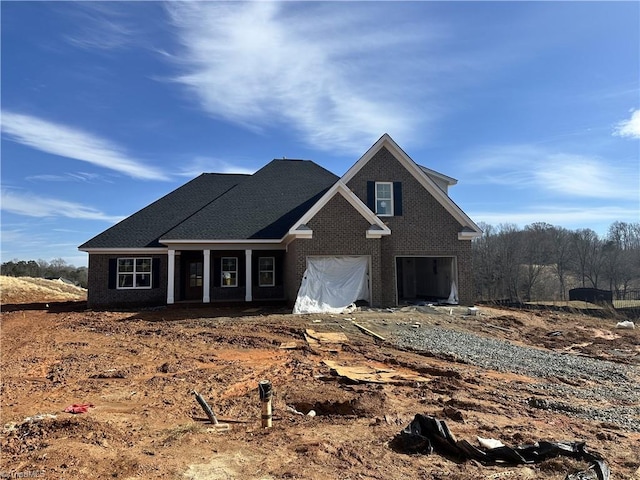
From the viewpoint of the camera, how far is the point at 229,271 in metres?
22.0

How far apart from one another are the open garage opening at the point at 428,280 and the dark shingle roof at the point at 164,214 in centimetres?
1164

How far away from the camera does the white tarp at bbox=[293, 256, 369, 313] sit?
679 inches

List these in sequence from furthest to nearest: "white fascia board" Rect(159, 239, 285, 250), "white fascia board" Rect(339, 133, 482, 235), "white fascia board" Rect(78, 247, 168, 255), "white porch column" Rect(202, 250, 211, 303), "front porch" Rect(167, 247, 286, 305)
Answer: "front porch" Rect(167, 247, 286, 305) → "white fascia board" Rect(78, 247, 168, 255) → "white porch column" Rect(202, 250, 211, 303) → "white fascia board" Rect(159, 239, 285, 250) → "white fascia board" Rect(339, 133, 482, 235)

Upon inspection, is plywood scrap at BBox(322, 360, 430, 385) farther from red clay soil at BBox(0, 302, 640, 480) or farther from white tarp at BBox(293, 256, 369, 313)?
white tarp at BBox(293, 256, 369, 313)

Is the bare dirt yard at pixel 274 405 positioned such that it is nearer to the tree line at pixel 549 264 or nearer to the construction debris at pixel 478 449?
the construction debris at pixel 478 449

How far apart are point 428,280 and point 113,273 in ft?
55.2

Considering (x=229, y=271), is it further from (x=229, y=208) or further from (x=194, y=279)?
(x=229, y=208)

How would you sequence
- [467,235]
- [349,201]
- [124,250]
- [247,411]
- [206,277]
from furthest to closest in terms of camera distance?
[124,250] → [206,277] → [467,235] → [349,201] → [247,411]

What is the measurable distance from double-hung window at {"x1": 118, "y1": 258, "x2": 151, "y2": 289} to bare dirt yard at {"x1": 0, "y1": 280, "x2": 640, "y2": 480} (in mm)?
7181

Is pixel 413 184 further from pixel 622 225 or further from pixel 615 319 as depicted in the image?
pixel 622 225

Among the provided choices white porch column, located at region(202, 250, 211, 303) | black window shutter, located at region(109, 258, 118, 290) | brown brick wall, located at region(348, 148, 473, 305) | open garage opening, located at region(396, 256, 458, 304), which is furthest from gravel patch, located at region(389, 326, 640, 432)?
black window shutter, located at region(109, 258, 118, 290)

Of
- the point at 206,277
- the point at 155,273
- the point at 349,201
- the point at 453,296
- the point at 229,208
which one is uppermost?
the point at 229,208

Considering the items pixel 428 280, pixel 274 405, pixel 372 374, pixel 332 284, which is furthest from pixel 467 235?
pixel 274 405

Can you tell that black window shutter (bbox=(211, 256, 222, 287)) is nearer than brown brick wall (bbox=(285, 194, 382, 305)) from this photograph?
No
